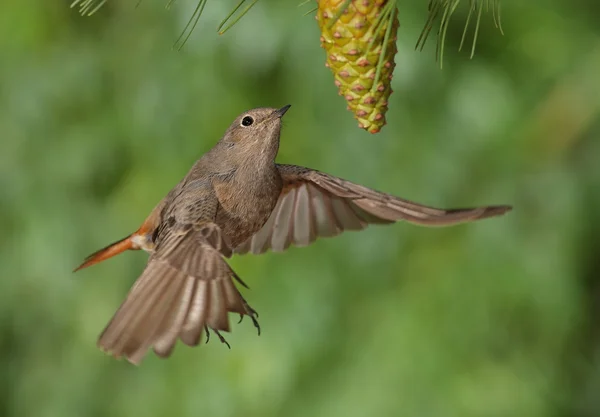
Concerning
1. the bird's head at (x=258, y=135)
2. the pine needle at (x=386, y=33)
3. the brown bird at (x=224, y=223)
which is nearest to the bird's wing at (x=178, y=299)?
the brown bird at (x=224, y=223)

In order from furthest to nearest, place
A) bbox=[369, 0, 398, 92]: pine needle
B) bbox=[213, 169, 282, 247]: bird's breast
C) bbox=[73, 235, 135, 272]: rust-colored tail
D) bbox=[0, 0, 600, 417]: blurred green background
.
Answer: bbox=[0, 0, 600, 417]: blurred green background
bbox=[73, 235, 135, 272]: rust-colored tail
bbox=[213, 169, 282, 247]: bird's breast
bbox=[369, 0, 398, 92]: pine needle

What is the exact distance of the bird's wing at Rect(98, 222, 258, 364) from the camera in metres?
0.99

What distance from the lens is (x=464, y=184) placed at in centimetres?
283

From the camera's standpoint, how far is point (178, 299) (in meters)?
1.12

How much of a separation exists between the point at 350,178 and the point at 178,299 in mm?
1524

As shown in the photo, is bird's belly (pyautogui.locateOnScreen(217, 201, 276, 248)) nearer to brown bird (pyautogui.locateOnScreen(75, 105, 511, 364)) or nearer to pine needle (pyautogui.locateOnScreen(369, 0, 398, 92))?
brown bird (pyautogui.locateOnScreen(75, 105, 511, 364))

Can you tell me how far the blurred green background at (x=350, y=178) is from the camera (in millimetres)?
2662

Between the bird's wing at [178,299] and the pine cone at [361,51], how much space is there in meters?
0.24

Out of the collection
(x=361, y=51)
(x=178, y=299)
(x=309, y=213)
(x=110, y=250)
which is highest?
(x=361, y=51)

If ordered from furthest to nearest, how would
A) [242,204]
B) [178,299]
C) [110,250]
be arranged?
[110,250] → [242,204] → [178,299]

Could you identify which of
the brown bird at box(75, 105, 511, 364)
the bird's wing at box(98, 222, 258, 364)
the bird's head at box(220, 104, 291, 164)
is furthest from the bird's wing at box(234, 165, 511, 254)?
the bird's wing at box(98, 222, 258, 364)

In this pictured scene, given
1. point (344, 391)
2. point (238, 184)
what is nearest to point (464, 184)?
point (344, 391)

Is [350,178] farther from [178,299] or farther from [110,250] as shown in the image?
[178,299]

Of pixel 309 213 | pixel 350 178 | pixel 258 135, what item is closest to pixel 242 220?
pixel 258 135
